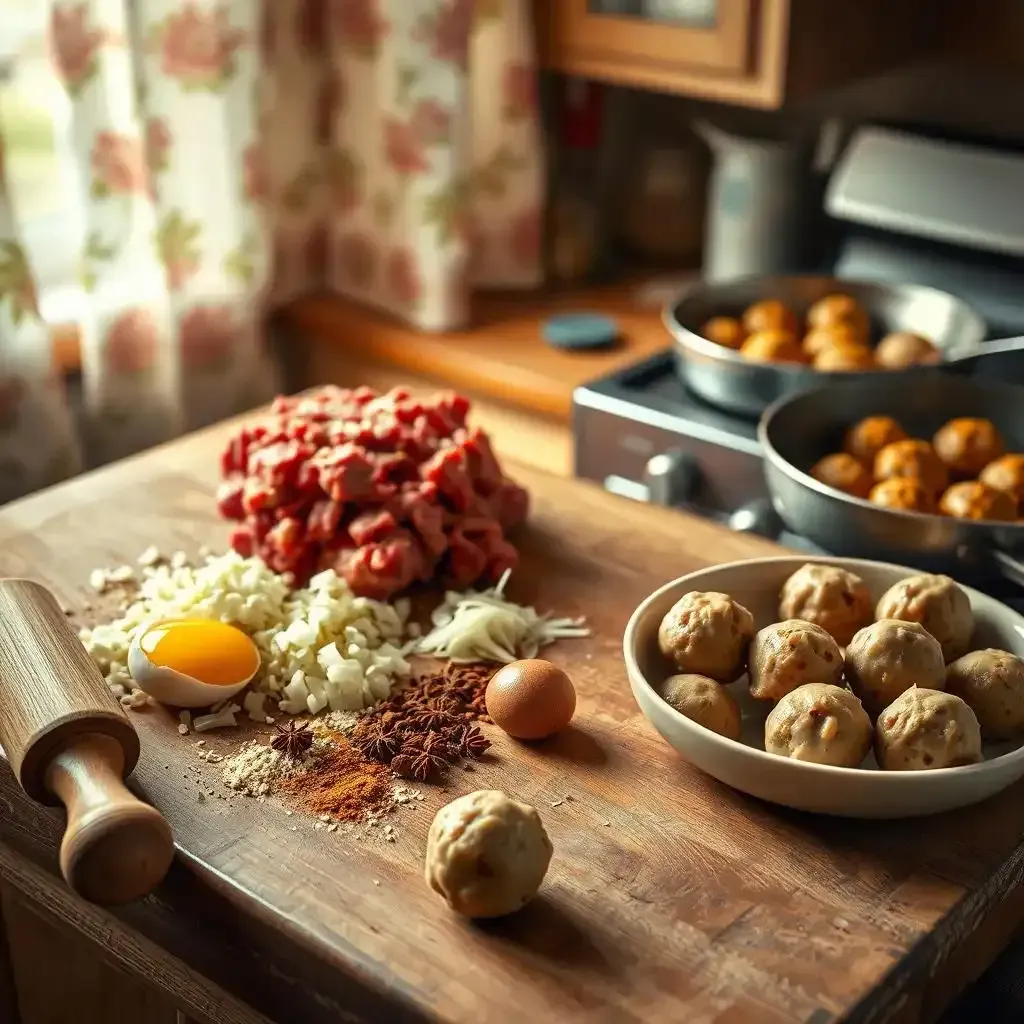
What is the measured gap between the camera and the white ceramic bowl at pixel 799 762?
38.1 inches

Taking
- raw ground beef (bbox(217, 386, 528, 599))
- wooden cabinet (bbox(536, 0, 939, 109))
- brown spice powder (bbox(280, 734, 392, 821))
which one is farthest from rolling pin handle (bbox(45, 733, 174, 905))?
wooden cabinet (bbox(536, 0, 939, 109))

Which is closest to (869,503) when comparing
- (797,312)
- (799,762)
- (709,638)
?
(709,638)

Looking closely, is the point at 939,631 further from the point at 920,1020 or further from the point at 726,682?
the point at 920,1020

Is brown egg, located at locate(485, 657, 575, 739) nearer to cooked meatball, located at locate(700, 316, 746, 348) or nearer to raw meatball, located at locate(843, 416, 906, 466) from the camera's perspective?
raw meatball, located at locate(843, 416, 906, 466)

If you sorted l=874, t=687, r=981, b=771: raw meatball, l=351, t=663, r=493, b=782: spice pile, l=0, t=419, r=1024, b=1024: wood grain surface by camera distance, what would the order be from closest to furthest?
l=0, t=419, r=1024, b=1024: wood grain surface
l=874, t=687, r=981, b=771: raw meatball
l=351, t=663, r=493, b=782: spice pile

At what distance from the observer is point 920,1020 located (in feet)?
3.11

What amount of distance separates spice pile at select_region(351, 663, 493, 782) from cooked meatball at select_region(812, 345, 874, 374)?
654 mm

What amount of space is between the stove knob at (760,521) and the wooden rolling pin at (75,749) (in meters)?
0.76

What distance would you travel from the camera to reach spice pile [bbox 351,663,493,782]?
43.2 inches

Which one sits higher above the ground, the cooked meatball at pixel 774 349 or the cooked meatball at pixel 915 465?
the cooked meatball at pixel 774 349

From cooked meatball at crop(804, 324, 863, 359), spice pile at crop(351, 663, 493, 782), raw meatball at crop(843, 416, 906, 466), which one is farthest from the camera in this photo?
cooked meatball at crop(804, 324, 863, 359)

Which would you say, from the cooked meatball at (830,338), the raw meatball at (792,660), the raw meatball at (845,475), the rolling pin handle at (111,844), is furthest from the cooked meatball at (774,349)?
the rolling pin handle at (111,844)

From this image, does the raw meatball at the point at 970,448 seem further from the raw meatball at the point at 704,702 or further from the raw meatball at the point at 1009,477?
the raw meatball at the point at 704,702

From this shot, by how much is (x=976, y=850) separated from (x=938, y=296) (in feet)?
3.13
